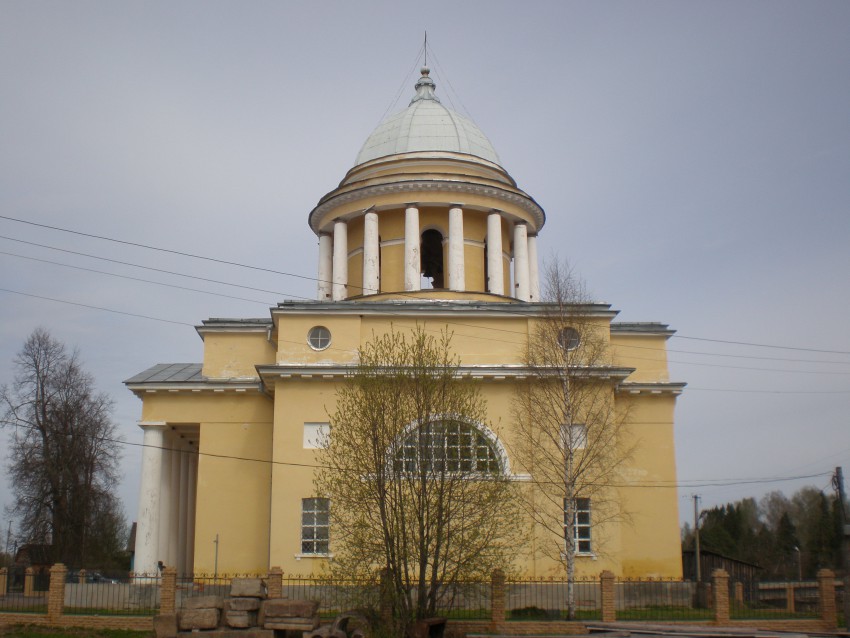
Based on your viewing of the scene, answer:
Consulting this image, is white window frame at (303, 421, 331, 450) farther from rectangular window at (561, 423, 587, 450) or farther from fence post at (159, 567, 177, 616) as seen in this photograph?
rectangular window at (561, 423, 587, 450)

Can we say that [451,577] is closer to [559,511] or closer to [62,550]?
[559,511]

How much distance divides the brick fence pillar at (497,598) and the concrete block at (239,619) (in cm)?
476

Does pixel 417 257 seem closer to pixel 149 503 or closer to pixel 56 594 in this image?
pixel 149 503

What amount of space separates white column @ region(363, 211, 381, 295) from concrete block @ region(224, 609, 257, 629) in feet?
40.2

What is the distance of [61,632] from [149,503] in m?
5.90

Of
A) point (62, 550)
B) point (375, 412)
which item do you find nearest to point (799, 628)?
point (375, 412)

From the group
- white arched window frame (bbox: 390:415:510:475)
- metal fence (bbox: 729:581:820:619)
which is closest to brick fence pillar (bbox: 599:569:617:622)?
white arched window frame (bbox: 390:415:510:475)

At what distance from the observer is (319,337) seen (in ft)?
79.8

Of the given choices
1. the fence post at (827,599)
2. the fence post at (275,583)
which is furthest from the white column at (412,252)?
the fence post at (827,599)

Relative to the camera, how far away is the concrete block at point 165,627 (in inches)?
682

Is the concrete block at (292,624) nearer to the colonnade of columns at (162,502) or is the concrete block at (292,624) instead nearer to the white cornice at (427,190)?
the colonnade of columns at (162,502)

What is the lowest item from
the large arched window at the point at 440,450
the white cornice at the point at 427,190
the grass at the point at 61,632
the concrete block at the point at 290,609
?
the grass at the point at 61,632

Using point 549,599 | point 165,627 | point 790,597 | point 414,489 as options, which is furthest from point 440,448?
point 790,597

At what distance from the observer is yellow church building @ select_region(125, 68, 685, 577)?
76.9 feet
